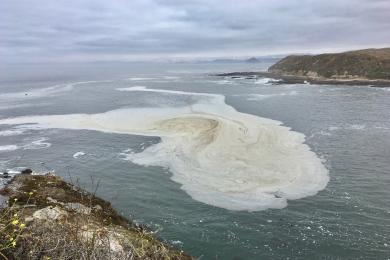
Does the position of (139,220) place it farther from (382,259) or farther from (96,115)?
(96,115)

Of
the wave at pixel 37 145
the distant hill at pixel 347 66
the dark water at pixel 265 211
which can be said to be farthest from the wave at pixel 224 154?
the distant hill at pixel 347 66

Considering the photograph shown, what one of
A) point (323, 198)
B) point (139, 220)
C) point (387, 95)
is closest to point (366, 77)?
point (387, 95)

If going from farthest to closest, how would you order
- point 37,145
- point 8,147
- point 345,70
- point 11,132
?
1. point 345,70
2. point 11,132
3. point 37,145
4. point 8,147

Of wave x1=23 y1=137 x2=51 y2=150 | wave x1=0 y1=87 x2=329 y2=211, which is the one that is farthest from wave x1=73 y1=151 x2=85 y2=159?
wave x1=23 y1=137 x2=51 y2=150

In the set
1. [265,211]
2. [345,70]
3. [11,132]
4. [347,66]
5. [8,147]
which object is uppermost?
[347,66]

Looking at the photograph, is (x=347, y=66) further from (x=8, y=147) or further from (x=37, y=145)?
(x=8, y=147)

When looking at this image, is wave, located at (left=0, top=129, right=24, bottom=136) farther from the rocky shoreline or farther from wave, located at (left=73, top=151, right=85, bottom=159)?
the rocky shoreline

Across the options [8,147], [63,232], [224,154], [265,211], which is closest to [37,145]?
[8,147]
